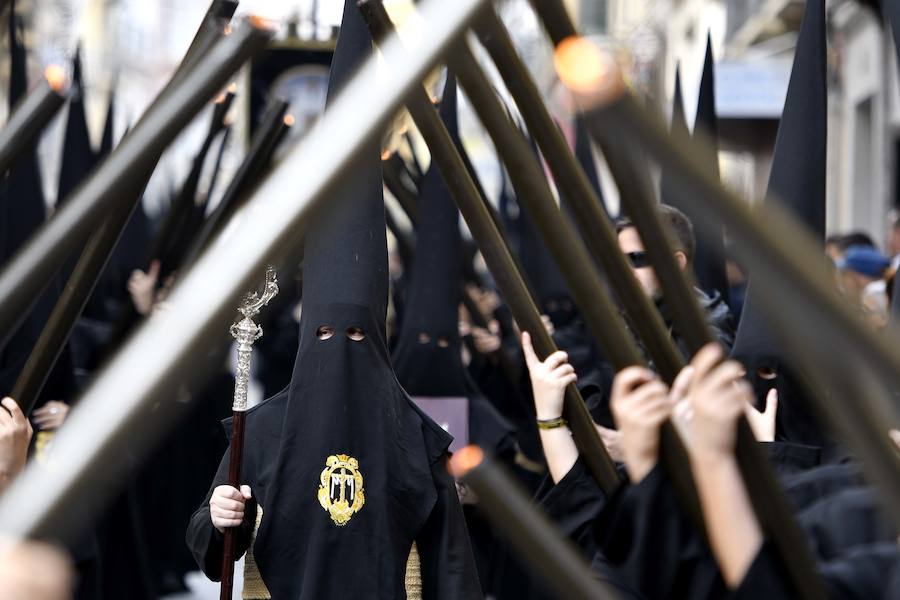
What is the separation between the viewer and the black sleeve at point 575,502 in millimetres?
3441

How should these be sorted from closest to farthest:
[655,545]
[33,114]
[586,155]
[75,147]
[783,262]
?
[783,262], [33,114], [655,545], [75,147], [586,155]

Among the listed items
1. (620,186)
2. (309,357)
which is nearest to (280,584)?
(309,357)

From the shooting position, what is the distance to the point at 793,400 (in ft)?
12.9

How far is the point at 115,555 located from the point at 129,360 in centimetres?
651

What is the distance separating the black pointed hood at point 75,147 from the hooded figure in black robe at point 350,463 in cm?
338

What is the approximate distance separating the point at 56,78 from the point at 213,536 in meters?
2.03

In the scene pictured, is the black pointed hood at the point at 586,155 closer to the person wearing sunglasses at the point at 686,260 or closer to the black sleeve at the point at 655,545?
the person wearing sunglasses at the point at 686,260

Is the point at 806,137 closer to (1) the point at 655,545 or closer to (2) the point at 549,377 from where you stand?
(2) the point at 549,377

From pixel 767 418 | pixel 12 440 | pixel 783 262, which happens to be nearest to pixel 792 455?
pixel 767 418

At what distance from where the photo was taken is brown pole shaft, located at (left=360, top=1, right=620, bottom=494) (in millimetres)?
3174

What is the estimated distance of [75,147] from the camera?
769 cm

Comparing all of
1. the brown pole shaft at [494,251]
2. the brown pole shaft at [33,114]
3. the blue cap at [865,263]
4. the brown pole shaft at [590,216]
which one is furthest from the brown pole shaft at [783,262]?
the blue cap at [865,263]

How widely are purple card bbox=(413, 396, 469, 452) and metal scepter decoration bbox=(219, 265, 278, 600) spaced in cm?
206

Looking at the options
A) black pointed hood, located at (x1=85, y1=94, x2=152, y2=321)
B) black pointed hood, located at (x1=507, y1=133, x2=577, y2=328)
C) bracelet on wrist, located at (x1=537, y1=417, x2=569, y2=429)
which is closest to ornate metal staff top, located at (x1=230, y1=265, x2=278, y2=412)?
bracelet on wrist, located at (x1=537, y1=417, x2=569, y2=429)
